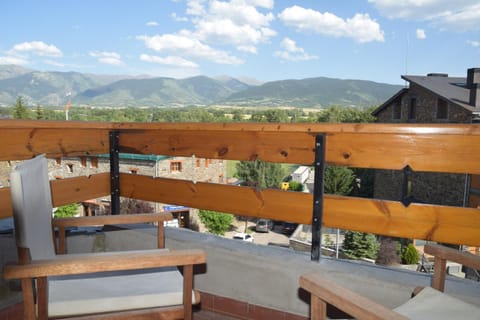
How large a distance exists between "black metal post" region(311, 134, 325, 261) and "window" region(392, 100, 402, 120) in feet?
65.2

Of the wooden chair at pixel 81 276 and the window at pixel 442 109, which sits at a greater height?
the window at pixel 442 109

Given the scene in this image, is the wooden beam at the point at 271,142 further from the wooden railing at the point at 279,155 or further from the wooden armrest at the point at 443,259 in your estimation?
the wooden armrest at the point at 443,259

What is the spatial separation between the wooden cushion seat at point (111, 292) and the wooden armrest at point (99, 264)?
0.19 m

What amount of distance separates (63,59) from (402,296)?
5715 inches

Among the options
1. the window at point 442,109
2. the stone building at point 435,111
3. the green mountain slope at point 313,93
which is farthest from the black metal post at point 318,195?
the green mountain slope at point 313,93

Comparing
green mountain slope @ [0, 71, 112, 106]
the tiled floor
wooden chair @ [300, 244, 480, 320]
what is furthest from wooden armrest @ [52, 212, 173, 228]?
green mountain slope @ [0, 71, 112, 106]

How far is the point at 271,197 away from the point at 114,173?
3.82ft

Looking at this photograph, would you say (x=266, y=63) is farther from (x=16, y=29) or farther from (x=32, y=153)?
(x=32, y=153)

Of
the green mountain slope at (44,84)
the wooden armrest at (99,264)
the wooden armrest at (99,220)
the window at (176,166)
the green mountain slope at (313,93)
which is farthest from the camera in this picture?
the green mountain slope at (44,84)

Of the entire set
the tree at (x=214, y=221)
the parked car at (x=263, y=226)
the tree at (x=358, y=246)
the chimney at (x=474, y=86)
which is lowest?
the parked car at (x=263, y=226)

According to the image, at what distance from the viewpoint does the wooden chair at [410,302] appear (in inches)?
37.9

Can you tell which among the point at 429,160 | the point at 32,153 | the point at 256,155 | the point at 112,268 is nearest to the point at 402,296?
the point at 429,160

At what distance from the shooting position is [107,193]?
97.0 inches

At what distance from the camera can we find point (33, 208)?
142 cm
